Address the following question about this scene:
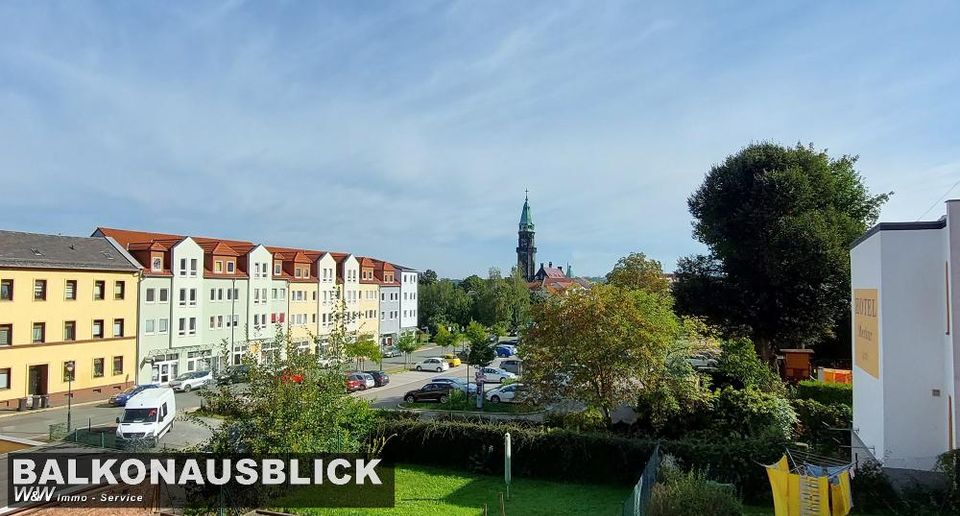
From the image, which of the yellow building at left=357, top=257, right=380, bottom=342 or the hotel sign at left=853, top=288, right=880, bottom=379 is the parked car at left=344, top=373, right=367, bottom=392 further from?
the hotel sign at left=853, top=288, right=880, bottom=379

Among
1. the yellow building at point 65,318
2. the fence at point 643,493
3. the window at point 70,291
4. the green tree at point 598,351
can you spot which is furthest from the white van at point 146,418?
the fence at point 643,493

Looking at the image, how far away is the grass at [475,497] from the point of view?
14.7 metres

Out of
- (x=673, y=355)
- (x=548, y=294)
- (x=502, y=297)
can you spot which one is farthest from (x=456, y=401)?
(x=502, y=297)

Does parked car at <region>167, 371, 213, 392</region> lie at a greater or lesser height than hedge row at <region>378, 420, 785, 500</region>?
lesser

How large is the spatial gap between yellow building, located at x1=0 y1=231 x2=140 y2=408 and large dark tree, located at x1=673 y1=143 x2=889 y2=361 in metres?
35.2

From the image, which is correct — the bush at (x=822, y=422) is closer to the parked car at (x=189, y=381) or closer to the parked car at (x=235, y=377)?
the parked car at (x=235, y=377)

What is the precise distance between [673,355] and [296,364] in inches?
636

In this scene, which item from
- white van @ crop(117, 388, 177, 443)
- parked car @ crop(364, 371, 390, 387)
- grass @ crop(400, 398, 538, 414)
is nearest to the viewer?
white van @ crop(117, 388, 177, 443)

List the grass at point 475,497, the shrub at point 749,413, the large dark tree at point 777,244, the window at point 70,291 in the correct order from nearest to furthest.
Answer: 1. the grass at point 475,497
2. the shrub at point 749,413
3. the window at point 70,291
4. the large dark tree at point 777,244

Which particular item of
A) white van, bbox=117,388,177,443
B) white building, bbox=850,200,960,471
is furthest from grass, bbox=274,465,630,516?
white van, bbox=117,388,177,443

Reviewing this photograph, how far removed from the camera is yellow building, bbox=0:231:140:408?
30.5m

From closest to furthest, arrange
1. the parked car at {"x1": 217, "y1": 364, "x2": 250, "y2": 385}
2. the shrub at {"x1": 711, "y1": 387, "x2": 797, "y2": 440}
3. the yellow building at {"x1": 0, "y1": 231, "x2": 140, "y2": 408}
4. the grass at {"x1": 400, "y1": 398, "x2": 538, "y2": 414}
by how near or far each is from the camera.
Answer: the parked car at {"x1": 217, "y1": 364, "x2": 250, "y2": 385}
the shrub at {"x1": 711, "y1": 387, "x2": 797, "y2": 440}
the grass at {"x1": 400, "y1": 398, "x2": 538, "y2": 414}
the yellow building at {"x1": 0, "y1": 231, "x2": 140, "y2": 408}

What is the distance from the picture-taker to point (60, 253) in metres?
33.6

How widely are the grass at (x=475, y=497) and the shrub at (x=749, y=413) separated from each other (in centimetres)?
594
